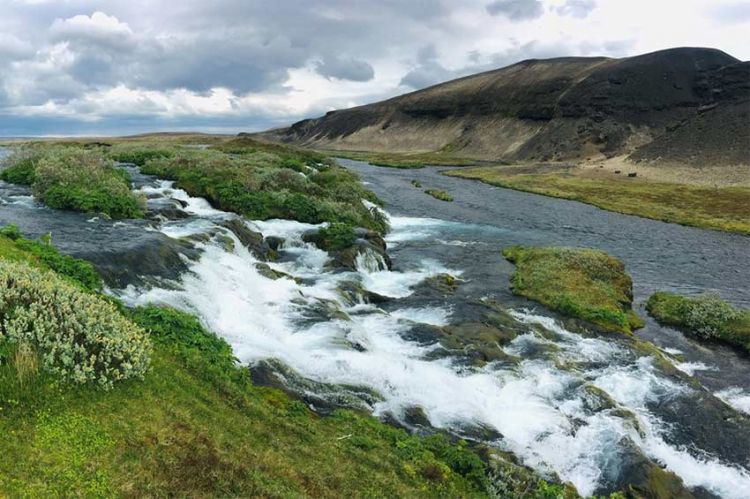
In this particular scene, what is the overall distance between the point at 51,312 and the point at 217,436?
434 centimetres

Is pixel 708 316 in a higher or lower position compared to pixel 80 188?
lower

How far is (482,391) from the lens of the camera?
56.3 feet

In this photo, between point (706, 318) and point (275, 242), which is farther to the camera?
point (275, 242)

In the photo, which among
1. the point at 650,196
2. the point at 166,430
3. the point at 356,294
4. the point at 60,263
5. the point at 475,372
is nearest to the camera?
the point at 166,430

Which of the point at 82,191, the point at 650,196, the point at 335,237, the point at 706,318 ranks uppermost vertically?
the point at 82,191

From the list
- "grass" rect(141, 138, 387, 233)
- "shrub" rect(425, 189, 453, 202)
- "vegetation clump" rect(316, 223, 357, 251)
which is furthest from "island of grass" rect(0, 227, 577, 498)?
"shrub" rect(425, 189, 453, 202)

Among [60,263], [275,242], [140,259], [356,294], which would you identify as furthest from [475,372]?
[275,242]

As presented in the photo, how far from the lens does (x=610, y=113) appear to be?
143000 mm

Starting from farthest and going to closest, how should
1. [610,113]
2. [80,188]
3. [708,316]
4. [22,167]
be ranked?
[610,113], [22,167], [80,188], [708,316]

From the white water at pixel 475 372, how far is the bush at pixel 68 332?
529 centimetres

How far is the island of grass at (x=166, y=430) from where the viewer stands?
777 centimetres

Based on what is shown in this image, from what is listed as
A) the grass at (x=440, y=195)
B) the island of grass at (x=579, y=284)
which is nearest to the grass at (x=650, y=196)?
the grass at (x=440, y=195)

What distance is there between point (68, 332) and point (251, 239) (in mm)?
20205

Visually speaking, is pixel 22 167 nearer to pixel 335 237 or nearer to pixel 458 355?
pixel 335 237
